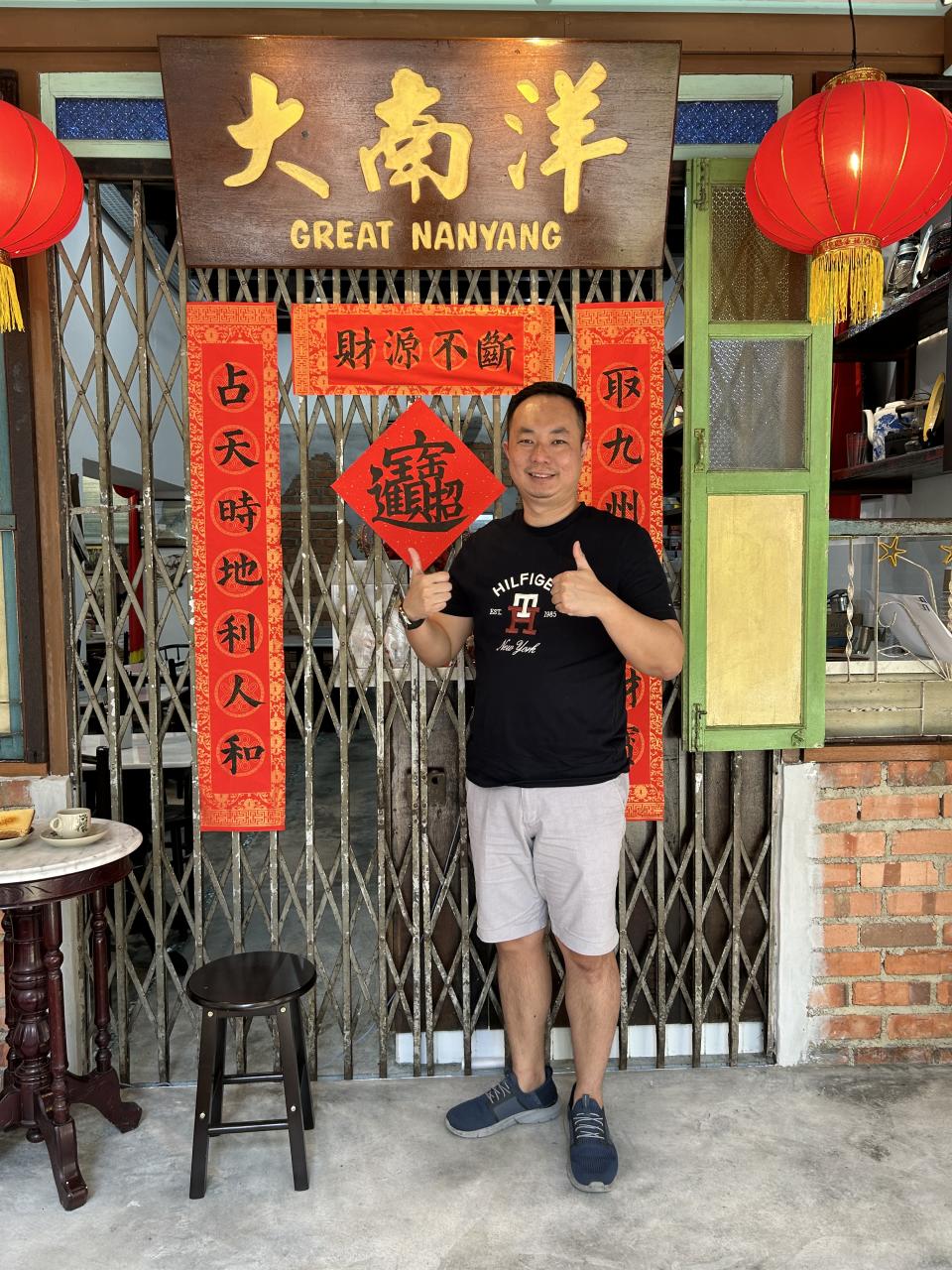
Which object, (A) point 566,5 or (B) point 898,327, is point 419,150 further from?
(B) point 898,327

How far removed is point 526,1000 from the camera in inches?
93.7

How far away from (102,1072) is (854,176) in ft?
9.21

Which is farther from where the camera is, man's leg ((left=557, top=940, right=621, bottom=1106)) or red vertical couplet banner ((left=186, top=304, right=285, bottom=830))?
red vertical couplet banner ((left=186, top=304, right=285, bottom=830))

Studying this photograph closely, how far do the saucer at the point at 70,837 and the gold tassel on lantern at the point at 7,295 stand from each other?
3.98ft

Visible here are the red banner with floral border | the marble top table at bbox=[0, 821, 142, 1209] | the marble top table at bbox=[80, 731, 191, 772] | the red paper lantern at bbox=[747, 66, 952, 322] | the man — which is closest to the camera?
the red paper lantern at bbox=[747, 66, 952, 322]

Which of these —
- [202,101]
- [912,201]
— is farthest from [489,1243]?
[202,101]

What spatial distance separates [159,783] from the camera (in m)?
2.61

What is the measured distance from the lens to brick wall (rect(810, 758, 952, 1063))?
2664 mm

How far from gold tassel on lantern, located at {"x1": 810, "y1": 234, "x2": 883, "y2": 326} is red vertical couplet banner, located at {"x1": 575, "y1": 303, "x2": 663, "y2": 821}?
482 mm

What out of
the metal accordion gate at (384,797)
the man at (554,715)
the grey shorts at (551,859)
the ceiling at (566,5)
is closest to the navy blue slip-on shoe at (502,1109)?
the man at (554,715)

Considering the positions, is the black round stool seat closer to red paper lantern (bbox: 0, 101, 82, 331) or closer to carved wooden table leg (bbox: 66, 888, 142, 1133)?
carved wooden table leg (bbox: 66, 888, 142, 1133)

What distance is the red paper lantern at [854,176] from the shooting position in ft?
6.18

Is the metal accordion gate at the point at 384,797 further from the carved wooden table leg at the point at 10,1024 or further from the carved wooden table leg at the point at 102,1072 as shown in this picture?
the carved wooden table leg at the point at 10,1024

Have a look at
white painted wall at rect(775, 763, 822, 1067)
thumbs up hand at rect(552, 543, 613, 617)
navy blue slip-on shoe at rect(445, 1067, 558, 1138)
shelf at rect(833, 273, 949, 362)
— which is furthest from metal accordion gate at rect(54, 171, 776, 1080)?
shelf at rect(833, 273, 949, 362)
